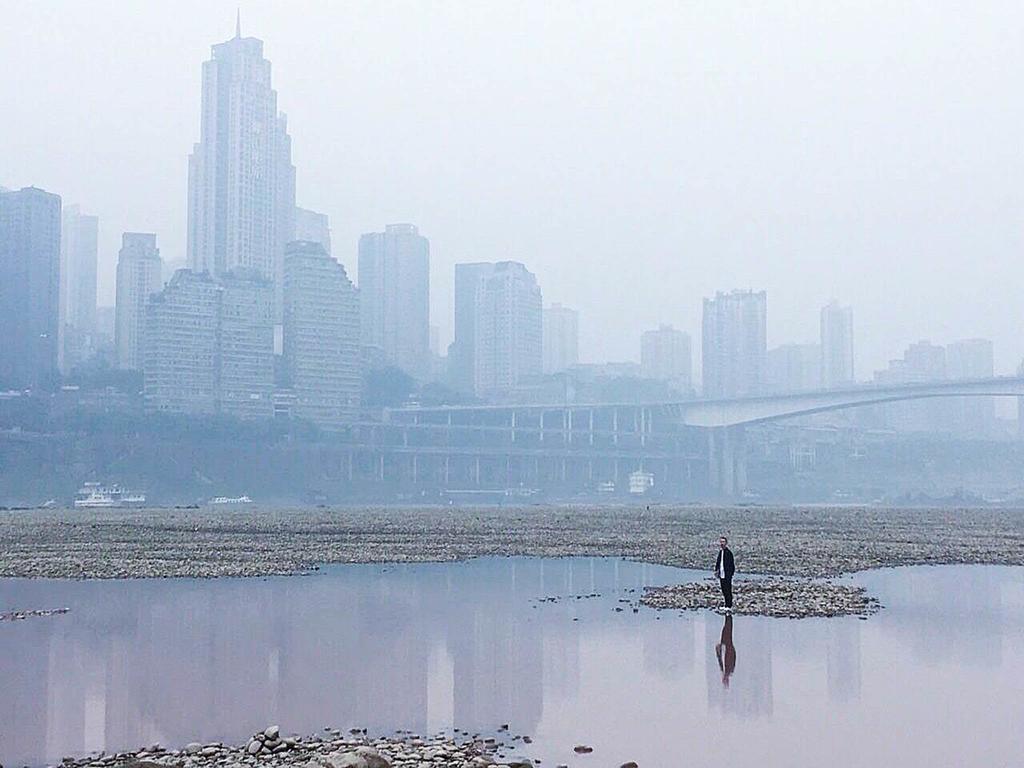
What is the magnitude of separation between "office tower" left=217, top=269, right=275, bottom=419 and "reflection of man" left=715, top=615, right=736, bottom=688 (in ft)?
466

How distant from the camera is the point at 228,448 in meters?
138

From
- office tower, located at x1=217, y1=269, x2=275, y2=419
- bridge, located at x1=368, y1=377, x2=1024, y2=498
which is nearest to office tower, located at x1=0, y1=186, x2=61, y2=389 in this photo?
office tower, located at x1=217, y1=269, x2=275, y2=419

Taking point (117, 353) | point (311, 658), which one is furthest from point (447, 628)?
point (117, 353)

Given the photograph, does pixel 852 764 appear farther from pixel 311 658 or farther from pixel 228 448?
pixel 228 448

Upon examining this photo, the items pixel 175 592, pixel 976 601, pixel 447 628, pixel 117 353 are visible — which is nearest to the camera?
pixel 447 628

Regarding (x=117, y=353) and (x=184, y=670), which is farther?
(x=117, y=353)

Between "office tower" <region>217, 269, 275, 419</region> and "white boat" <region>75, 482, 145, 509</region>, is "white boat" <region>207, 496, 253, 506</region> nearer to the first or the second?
"white boat" <region>75, 482, 145, 509</region>

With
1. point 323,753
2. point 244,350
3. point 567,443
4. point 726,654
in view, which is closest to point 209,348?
point 244,350

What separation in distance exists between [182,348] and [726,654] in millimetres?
146951

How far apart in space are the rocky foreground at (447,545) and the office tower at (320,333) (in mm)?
106898

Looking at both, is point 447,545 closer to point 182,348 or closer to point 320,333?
point 182,348

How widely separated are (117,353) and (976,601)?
18908cm

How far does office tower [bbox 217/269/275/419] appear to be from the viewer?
15775 cm

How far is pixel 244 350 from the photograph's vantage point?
528ft
